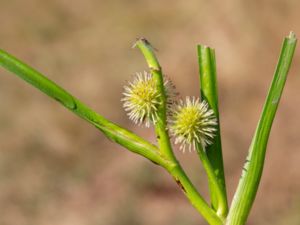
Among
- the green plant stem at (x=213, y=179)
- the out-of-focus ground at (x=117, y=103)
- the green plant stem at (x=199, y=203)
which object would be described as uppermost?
the out-of-focus ground at (x=117, y=103)

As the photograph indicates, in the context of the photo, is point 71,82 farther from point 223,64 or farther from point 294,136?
point 294,136

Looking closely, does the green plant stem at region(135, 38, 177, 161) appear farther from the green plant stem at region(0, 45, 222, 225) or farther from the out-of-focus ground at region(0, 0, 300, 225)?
the out-of-focus ground at region(0, 0, 300, 225)

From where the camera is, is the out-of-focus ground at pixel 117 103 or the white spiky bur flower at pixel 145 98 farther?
the out-of-focus ground at pixel 117 103

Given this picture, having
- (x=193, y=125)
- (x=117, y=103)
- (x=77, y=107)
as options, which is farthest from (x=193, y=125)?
(x=117, y=103)

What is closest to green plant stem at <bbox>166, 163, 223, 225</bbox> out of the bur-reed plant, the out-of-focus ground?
the bur-reed plant

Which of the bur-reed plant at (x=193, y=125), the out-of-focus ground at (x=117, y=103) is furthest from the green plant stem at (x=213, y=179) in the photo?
the out-of-focus ground at (x=117, y=103)

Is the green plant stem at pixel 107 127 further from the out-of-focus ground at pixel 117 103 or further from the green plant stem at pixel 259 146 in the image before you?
the out-of-focus ground at pixel 117 103

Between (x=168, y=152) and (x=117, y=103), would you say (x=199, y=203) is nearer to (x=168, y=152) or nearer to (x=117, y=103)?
(x=168, y=152)
